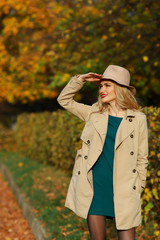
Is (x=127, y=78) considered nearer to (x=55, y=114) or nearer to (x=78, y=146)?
(x=78, y=146)

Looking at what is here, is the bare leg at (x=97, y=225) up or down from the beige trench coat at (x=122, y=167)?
down

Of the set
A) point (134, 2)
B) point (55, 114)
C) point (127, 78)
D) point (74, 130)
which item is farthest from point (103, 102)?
point (55, 114)

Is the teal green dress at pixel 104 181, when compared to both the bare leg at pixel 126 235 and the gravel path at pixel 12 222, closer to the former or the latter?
the bare leg at pixel 126 235

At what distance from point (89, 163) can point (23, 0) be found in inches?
352

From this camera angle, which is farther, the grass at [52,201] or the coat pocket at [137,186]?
the grass at [52,201]

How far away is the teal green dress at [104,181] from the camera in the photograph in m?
2.94

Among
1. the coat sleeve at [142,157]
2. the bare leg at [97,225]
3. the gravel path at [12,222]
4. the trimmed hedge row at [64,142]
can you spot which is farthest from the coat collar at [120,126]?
the gravel path at [12,222]

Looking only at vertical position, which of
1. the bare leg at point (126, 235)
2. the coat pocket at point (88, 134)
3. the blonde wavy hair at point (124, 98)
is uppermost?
the blonde wavy hair at point (124, 98)

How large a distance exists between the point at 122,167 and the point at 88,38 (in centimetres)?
668

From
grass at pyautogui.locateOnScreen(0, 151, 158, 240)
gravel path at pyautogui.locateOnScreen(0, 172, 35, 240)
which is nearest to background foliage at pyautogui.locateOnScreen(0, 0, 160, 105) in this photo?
grass at pyautogui.locateOnScreen(0, 151, 158, 240)

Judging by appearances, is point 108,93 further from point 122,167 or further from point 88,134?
point 122,167

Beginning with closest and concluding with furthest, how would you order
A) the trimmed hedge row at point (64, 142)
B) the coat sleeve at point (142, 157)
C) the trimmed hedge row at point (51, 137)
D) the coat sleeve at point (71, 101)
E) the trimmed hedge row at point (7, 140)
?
the coat sleeve at point (142, 157), the coat sleeve at point (71, 101), the trimmed hedge row at point (64, 142), the trimmed hedge row at point (51, 137), the trimmed hedge row at point (7, 140)

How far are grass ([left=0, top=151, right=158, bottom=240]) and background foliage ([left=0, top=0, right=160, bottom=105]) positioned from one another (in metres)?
2.20

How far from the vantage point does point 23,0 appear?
10.8 meters
